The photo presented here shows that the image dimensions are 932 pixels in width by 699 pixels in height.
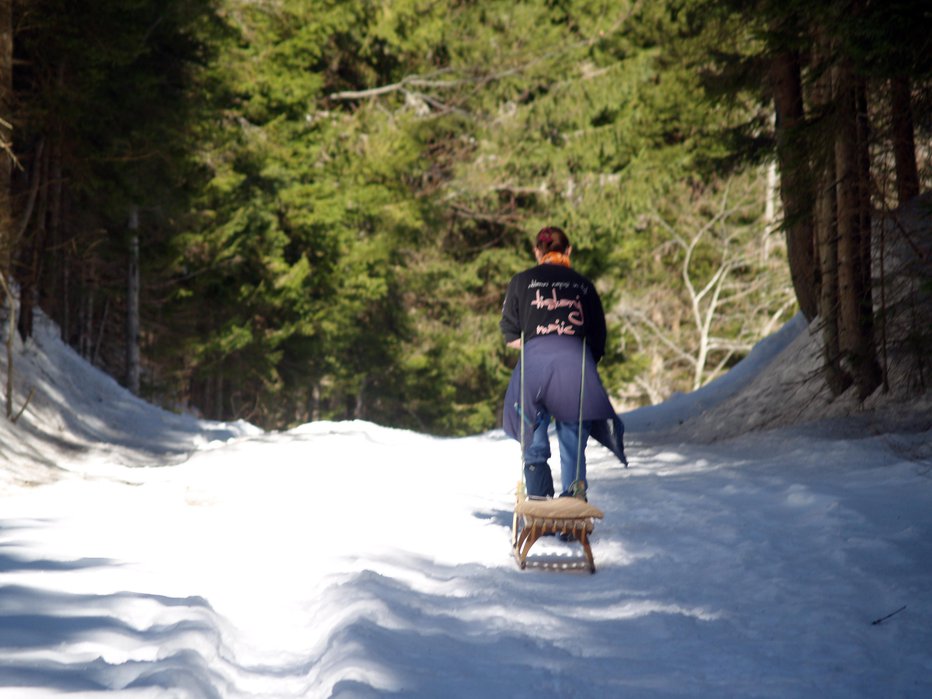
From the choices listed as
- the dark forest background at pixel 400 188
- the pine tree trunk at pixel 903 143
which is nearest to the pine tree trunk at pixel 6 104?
the dark forest background at pixel 400 188

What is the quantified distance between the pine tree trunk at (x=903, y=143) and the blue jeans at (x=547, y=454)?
498 centimetres

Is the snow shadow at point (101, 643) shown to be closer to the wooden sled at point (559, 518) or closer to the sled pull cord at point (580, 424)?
the wooden sled at point (559, 518)

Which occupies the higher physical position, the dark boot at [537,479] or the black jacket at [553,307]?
the black jacket at [553,307]

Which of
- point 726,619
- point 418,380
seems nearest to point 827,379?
point 726,619

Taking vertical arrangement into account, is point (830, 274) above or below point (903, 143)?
below

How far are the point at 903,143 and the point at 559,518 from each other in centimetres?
654

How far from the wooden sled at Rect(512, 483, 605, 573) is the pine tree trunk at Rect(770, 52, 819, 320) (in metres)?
5.35

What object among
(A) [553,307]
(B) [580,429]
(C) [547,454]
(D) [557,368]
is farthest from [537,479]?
(A) [553,307]

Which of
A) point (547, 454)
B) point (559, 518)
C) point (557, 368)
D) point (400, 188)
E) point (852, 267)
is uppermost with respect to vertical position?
point (400, 188)

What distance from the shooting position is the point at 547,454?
21.6ft

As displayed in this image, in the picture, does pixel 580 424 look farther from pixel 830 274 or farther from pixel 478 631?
pixel 830 274

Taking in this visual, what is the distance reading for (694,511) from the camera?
7.32m

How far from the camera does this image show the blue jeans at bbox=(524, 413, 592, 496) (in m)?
6.44

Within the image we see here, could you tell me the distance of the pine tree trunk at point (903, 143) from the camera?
9.07m
